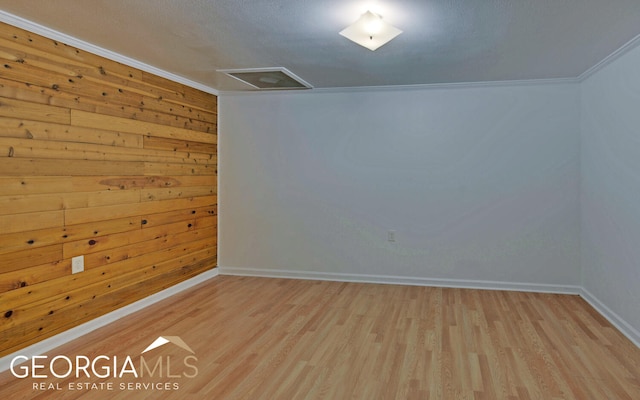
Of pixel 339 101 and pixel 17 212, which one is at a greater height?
pixel 339 101

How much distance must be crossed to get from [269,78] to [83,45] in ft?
5.72

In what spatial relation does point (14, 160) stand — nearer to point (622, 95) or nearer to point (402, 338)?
point (402, 338)

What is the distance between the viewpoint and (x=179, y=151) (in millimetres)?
4652

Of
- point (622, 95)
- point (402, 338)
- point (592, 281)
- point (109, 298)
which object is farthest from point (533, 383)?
point (109, 298)

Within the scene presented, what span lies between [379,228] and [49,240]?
10.7 feet

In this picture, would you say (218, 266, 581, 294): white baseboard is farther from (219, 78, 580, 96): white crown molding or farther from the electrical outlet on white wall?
the electrical outlet on white wall

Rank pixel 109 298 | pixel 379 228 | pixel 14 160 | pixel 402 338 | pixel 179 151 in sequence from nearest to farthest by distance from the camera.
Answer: pixel 14 160 → pixel 402 338 → pixel 109 298 → pixel 179 151 → pixel 379 228

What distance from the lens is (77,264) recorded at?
3.36 meters

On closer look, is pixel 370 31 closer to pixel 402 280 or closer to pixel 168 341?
pixel 168 341

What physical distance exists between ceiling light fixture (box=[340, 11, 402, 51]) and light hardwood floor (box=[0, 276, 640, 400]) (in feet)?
7.03

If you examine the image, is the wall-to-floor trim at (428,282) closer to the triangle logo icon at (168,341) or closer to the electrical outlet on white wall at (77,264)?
the triangle logo icon at (168,341)

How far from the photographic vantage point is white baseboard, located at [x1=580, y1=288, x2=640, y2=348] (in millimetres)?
3279

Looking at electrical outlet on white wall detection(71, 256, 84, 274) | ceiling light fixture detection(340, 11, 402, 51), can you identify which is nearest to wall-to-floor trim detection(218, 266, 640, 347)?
electrical outlet on white wall detection(71, 256, 84, 274)

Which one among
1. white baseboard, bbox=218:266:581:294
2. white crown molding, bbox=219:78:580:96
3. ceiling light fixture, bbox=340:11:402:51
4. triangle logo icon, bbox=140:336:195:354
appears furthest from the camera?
white baseboard, bbox=218:266:581:294
